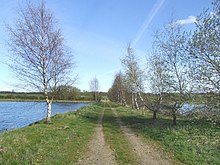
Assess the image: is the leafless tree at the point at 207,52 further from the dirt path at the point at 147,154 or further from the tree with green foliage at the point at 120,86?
the tree with green foliage at the point at 120,86

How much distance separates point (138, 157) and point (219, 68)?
5.24 m

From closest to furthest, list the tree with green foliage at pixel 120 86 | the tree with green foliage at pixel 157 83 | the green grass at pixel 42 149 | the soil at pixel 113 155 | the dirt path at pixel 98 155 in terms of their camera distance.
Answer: the green grass at pixel 42 149
the dirt path at pixel 98 155
the soil at pixel 113 155
the tree with green foliage at pixel 157 83
the tree with green foliage at pixel 120 86

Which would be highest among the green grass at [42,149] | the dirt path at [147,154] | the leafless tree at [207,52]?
the leafless tree at [207,52]

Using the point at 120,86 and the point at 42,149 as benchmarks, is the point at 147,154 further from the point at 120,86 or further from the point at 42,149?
the point at 120,86

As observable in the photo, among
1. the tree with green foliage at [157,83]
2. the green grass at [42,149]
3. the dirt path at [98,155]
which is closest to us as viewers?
the green grass at [42,149]

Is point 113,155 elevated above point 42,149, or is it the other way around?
point 42,149

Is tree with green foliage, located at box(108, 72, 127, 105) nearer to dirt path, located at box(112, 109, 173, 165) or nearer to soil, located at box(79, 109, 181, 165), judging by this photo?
dirt path, located at box(112, 109, 173, 165)

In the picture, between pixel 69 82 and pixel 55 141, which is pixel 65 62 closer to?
pixel 69 82

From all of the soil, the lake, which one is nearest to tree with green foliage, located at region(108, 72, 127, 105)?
the lake

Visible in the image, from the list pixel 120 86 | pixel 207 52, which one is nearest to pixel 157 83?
pixel 207 52

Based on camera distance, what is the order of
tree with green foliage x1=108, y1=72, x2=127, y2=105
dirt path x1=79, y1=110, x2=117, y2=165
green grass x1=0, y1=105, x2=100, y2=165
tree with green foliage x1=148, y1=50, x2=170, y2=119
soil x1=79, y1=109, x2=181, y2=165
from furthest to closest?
tree with green foliage x1=108, y1=72, x2=127, y2=105 < tree with green foliage x1=148, y1=50, x2=170, y2=119 < soil x1=79, y1=109, x2=181, y2=165 < dirt path x1=79, y1=110, x2=117, y2=165 < green grass x1=0, y1=105, x2=100, y2=165

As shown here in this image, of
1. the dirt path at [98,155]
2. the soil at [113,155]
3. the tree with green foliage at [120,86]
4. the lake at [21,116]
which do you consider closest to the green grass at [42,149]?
the dirt path at [98,155]

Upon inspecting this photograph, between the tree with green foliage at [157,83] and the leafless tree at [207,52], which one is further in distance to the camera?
the tree with green foliage at [157,83]

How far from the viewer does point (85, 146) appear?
1284cm
